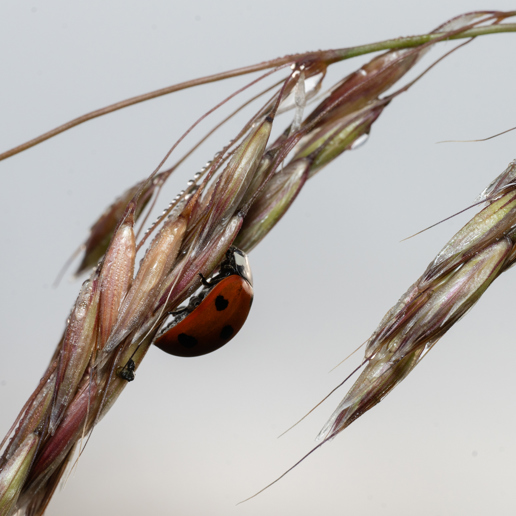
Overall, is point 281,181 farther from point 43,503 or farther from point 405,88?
point 43,503

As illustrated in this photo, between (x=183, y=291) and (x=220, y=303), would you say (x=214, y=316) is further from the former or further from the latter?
(x=183, y=291)

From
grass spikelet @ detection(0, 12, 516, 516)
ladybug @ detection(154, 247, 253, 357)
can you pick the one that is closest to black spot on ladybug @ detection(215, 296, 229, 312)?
ladybug @ detection(154, 247, 253, 357)

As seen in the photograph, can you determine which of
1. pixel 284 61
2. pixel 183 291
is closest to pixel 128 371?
pixel 183 291

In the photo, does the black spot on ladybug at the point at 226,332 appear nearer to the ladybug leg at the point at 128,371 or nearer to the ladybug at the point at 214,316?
the ladybug at the point at 214,316

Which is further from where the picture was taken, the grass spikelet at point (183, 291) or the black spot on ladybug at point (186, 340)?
the black spot on ladybug at point (186, 340)

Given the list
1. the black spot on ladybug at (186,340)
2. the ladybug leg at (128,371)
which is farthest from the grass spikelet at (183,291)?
the black spot on ladybug at (186,340)
